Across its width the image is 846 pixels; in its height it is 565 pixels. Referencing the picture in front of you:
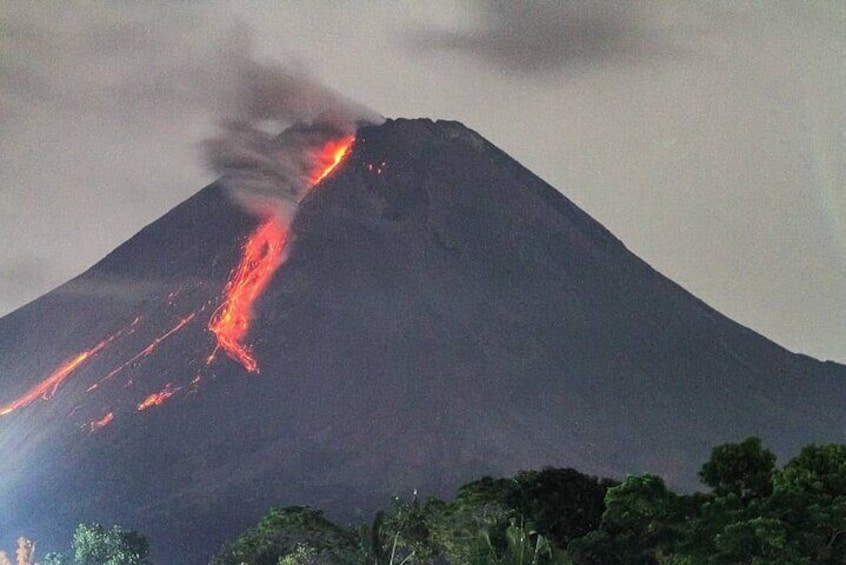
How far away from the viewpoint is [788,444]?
122m

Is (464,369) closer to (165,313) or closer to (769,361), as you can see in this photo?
(165,313)

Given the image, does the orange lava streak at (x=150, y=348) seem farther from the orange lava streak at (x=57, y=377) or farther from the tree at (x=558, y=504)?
the tree at (x=558, y=504)

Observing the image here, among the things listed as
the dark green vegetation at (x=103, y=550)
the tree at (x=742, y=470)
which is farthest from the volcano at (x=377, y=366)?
the tree at (x=742, y=470)

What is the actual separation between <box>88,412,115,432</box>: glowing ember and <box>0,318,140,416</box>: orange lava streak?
15431 millimetres

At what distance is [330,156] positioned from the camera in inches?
5428

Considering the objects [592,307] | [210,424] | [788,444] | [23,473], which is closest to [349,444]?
[210,424]

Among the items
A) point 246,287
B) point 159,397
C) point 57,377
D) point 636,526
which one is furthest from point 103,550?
point 57,377

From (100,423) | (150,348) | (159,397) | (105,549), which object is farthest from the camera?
(150,348)

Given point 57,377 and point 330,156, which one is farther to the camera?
point 330,156

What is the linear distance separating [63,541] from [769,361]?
82945mm

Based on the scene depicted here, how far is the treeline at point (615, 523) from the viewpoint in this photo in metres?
21.8

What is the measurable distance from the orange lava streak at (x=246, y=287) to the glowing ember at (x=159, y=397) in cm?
595

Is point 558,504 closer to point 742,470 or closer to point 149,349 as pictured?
point 742,470

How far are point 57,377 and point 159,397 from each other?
2317 cm
